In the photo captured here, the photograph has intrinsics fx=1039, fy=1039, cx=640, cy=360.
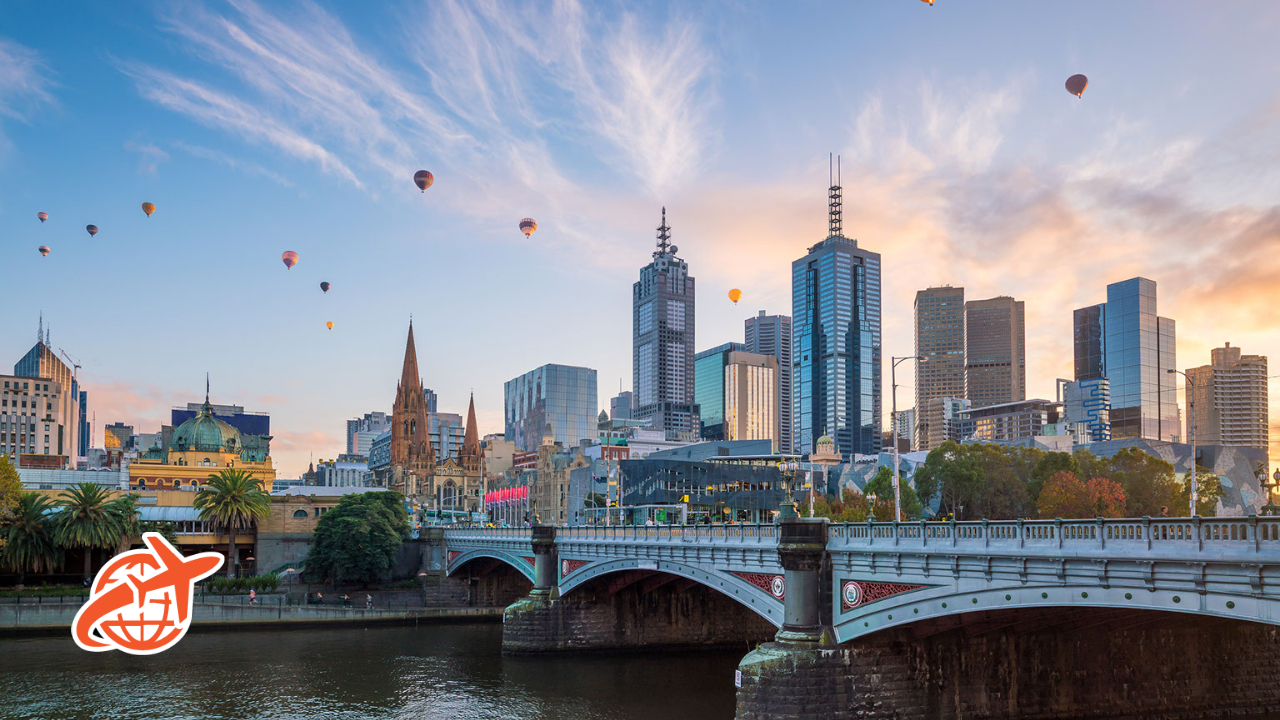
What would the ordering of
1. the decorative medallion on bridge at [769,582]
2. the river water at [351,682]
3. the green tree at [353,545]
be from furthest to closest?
the green tree at [353,545]
the river water at [351,682]
the decorative medallion on bridge at [769,582]

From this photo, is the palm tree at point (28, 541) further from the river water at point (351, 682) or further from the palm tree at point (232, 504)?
the river water at point (351, 682)

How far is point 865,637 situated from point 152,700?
40042 millimetres

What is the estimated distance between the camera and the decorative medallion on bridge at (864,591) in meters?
41.6

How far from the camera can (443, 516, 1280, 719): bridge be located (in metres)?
29.9

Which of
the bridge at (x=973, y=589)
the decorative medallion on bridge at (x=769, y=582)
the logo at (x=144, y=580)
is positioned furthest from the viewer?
the decorative medallion on bridge at (x=769, y=582)

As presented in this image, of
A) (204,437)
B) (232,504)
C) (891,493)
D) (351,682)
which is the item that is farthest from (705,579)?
(204,437)

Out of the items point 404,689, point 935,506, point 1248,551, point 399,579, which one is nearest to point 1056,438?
point 935,506

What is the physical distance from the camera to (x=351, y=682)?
6353 cm

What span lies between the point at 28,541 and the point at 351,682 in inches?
1946

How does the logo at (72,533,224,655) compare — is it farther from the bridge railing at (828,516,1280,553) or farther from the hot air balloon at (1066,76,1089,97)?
the hot air balloon at (1066,76,1089,97)

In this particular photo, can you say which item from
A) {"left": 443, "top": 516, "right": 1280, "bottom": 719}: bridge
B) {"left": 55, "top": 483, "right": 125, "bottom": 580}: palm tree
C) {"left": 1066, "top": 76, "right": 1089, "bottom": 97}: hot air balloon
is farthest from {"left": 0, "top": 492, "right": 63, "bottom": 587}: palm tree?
{"left": 1066, "top": 76, "right": 1089, "bottom": 97}: hot air balloon

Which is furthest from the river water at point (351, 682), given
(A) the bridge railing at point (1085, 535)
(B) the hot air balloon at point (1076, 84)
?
(B) the hot air balloon at point (1076, 84)

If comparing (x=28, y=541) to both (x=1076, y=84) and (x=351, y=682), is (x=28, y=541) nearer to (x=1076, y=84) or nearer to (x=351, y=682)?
(x=351, y=682)

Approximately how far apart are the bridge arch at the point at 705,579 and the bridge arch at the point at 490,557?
8002 mm
